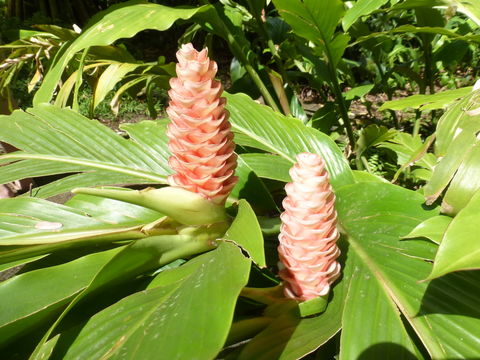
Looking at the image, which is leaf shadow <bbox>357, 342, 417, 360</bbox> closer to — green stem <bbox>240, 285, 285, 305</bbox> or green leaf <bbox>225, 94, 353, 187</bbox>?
green stem <bbox>240, 285, 285, 305</bbox>

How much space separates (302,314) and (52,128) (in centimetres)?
75

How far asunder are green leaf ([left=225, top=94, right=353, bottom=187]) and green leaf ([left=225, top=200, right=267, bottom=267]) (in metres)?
0.41

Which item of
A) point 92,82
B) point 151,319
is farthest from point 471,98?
point 92,82

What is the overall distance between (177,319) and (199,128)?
0.98 ft

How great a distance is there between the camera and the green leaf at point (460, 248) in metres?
0.45

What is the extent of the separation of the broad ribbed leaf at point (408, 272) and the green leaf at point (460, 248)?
19 cm

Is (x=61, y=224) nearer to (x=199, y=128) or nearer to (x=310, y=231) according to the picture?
(x=199, y=128)

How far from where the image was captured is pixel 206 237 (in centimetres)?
78

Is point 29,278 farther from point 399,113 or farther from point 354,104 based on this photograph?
point 354,104

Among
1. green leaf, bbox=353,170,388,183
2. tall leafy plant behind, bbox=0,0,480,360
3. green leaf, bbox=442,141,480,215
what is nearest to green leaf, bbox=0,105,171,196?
tall leafy plant behind, bbox=0,0,480,360

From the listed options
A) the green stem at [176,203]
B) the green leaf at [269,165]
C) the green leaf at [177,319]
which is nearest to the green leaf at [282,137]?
the green leaf at [269,165]

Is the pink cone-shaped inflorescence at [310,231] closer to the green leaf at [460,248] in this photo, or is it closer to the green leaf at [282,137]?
the green leaf at [460,248]

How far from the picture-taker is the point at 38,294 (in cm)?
68

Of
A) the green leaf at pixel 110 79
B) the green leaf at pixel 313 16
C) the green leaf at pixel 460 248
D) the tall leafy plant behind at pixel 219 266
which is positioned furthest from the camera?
the green leaf at pixel 110 79
